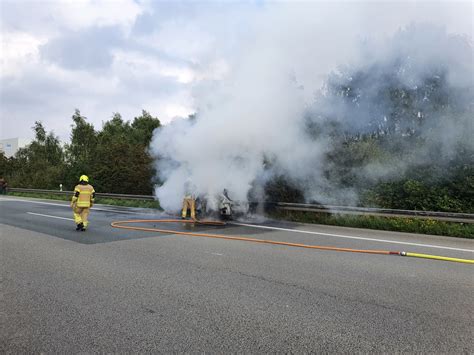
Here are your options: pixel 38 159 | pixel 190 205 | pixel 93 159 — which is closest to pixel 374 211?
pixel 190 205

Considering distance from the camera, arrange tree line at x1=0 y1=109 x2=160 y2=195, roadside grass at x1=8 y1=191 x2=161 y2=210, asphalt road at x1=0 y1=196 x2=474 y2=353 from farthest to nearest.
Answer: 1. tree line at x1=0 y1=109 x2=160 y2=195
2. roadside grass at x1=8 y1=191 x2=161 y2=210
3. asphalt road at x1=0 y1=196 x2=474 y2=353

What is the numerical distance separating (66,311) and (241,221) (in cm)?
718

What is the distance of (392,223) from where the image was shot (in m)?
9.38

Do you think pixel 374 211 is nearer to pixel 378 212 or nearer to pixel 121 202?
pixel 378 212

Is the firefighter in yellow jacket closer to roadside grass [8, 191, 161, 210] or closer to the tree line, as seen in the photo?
roadside grass [8, 191, 161, 210]

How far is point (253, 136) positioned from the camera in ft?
30.8

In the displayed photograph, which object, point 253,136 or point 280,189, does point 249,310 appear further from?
point 280,189

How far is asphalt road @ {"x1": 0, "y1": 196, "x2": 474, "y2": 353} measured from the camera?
9.87ft

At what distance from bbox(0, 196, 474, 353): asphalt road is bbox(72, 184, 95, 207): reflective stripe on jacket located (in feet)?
6.10

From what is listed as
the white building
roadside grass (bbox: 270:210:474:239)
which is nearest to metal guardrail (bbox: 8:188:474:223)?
roadside grass (bbox: 270:210:474:239)

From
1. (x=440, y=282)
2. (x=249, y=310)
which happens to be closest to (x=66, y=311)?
(x=249, y=310)

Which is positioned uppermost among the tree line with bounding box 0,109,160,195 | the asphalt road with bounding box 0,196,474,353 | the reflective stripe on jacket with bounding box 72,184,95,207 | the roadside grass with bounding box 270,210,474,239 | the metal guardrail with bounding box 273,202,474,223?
the tree line with bounding box 0,109,160,195

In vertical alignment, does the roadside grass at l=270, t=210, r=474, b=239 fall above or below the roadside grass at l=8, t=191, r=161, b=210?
below

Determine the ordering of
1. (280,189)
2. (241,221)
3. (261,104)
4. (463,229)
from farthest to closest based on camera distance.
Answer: (280,189) < (241,221) < (261,104) < (463,229)
